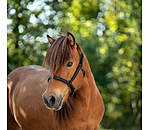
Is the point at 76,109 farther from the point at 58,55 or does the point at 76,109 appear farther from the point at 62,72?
the point at 58,55

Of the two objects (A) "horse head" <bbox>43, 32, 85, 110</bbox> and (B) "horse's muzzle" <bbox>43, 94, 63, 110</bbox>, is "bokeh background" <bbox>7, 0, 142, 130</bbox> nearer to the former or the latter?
(A) "horse head" <bbox>43, 32, 85, 110</bbox>

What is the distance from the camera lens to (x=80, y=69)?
186 centimetres

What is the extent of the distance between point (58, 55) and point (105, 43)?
5.21 metres

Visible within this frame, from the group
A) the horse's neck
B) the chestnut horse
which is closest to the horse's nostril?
the chestnut horse

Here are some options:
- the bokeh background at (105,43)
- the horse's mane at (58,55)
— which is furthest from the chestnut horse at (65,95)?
the bokeh background at (105,43)

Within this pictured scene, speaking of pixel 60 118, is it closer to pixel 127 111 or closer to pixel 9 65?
pixel 9 65

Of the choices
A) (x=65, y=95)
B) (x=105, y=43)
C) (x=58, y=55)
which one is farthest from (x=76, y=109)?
(x=105, y=43)

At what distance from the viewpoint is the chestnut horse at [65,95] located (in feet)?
5.42

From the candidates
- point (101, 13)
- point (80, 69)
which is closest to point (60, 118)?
point (80, 69)

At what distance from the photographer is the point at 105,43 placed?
261 inches

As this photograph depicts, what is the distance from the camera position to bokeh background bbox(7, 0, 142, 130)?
6387mm

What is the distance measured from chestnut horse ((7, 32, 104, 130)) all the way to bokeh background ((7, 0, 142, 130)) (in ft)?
12.9

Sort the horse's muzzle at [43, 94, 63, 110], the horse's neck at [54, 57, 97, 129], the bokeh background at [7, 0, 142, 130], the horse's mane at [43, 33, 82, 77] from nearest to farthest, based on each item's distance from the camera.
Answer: the horse's muzzle at [43, 94, 63, 110] < the horse's mane at [43, 33, 82, 77] < the horse's neck at [54, 57, 97, 129] < the bokeh background at [7, 0, 142, 130]
